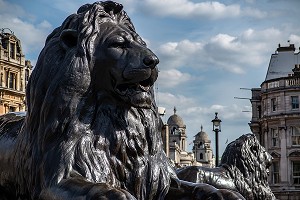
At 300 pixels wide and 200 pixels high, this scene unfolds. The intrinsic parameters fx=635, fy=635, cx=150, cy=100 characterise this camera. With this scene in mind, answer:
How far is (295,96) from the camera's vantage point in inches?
2274

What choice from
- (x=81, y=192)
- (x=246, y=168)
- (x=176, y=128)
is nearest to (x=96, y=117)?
(x=81, y=192)

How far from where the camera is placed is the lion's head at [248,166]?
7887 millimetres

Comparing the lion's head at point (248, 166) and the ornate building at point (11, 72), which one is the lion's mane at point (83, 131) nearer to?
the lion's head at point (248, 166)

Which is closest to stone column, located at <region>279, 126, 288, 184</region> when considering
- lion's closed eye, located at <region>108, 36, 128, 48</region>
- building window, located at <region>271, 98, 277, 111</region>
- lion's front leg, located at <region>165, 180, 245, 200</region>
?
building window, located at <region>271, 98, 277, 111</region>

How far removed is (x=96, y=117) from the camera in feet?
12.8

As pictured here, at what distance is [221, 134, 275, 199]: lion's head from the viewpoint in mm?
7887

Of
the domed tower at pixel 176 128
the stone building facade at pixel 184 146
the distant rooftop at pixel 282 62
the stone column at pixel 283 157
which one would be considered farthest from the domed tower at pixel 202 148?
the stone column at pixel 283 157

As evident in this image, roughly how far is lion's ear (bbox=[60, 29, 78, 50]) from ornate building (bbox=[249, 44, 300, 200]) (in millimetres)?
53609

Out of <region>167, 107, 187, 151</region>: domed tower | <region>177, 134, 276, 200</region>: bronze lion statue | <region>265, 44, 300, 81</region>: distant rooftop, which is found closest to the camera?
<region>177, 134, 276, 200</region>: bronze lion statue

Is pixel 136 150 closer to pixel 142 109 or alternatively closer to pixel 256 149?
pixel 142 109

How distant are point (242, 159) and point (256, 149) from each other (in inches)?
15.1

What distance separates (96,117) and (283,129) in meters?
55.9

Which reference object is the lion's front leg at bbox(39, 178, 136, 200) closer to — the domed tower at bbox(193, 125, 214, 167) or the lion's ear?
the lion's ear

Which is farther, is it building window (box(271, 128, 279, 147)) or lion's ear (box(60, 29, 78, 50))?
building window (box(271, 128, 279, 147))
